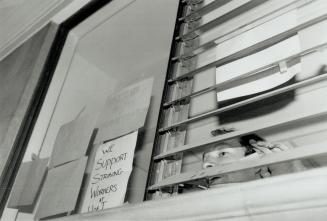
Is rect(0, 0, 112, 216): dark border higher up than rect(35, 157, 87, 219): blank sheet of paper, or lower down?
higher up

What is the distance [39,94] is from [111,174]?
2.22ft

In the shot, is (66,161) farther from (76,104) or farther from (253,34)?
(253,34)

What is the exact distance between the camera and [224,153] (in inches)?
33.0

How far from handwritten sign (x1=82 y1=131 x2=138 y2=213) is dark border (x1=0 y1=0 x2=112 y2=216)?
1.46 ft

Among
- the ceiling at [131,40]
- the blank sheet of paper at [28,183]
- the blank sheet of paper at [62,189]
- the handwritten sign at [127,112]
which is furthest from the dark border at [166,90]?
the blank sheet of paper at [28,183]

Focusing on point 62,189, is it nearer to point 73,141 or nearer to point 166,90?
point 73,141

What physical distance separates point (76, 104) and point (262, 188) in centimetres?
115

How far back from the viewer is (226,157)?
82 centimetres

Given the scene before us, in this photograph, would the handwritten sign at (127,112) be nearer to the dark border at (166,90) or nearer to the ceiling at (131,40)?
the dark border at (166,90)

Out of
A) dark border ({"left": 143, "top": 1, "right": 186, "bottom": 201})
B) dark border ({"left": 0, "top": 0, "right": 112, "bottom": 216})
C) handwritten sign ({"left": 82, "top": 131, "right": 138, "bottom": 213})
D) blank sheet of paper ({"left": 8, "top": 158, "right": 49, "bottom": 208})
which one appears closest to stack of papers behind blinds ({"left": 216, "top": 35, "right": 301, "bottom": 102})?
dark border ({"left": 143, "top": 1, "right": 186, "bottom": 201})

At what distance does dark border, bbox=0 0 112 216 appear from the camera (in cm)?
112

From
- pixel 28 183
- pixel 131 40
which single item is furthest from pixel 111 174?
pixel 131 40

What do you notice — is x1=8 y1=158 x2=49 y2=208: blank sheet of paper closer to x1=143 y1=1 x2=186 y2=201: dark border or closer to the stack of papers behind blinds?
x1=143 y1=1 x2=186 y2=201: dark border

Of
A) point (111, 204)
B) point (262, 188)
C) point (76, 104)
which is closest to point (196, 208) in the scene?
point (262, 188)
